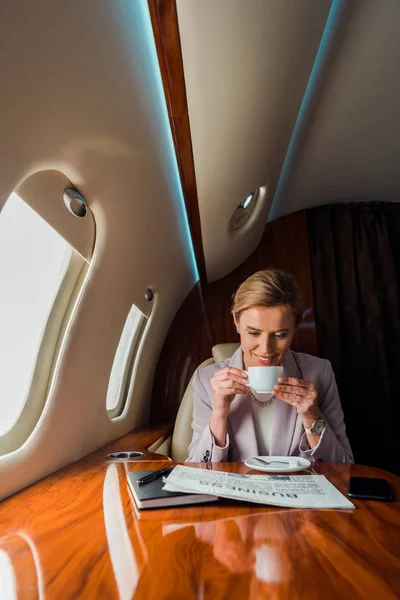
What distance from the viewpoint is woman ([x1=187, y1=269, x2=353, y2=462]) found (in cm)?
153

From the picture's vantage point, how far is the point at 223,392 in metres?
1.53

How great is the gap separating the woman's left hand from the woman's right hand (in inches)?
5.1

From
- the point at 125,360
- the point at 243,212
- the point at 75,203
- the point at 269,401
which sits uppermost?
the point at 243,212

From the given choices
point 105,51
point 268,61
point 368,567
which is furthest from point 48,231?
point 368,567

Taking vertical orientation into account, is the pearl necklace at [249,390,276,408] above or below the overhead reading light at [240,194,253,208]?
below

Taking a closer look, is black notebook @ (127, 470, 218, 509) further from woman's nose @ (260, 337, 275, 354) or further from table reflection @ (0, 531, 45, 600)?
woman's nose @ (260, 337, 275, 354)

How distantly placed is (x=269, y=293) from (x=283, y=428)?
52 cm

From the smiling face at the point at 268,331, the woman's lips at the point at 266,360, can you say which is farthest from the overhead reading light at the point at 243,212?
the woman's lips at the point at 266,360

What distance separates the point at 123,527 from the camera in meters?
0.88

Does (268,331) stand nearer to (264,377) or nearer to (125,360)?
(264,377)

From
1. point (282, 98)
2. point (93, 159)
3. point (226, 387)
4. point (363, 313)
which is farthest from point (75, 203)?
point (363, 313)

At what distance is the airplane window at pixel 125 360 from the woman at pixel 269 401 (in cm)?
89

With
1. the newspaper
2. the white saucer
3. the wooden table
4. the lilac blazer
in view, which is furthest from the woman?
the wooden table

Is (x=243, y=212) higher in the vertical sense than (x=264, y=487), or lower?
higher
